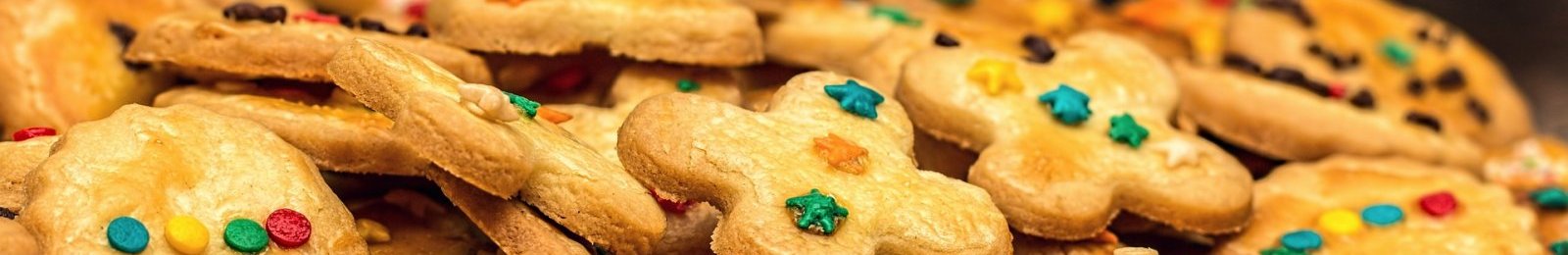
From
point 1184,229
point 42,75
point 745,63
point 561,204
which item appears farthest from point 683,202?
point 42,75

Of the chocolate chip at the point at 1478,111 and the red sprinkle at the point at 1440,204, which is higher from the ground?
the chocolate chip at the point at 1478,111

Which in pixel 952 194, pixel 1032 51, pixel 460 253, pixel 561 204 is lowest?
pixel 460 253

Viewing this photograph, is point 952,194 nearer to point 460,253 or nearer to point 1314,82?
point 460,253

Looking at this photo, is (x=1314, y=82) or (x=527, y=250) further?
(x=1314, y=82)

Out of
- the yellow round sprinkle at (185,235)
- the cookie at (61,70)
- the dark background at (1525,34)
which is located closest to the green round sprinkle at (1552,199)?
the dark background at (1525,34)

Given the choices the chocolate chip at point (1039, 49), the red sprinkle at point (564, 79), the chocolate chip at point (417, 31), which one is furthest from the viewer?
the chocolate chip at point (1039, 49)

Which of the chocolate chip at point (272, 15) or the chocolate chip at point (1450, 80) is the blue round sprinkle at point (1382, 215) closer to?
the chocolate chip at point (1450, 80)

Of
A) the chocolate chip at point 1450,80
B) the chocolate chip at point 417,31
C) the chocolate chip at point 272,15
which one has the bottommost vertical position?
the chocolate chip at point 272,15
